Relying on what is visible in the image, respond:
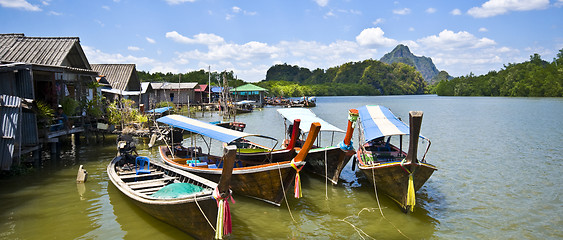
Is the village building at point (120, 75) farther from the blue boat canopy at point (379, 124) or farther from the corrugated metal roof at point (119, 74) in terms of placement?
the blue boat canopy at point (379, 124)

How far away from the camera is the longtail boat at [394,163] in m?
8.97

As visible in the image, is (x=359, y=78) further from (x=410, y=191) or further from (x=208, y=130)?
(x=410, y=191)

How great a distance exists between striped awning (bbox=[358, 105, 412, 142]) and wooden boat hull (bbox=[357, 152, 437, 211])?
1214 mm

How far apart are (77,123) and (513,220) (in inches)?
701

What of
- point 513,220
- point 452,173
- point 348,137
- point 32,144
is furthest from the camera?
point 452,173

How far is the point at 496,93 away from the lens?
98.2m

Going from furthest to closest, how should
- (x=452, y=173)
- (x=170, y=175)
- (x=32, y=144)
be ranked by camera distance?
(x=452, y=173)
(x=32, y=144)
(x=170, y=175)

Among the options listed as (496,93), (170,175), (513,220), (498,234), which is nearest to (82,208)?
(170,175)

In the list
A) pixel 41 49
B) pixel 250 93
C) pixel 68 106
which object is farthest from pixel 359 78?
pixel 68 106

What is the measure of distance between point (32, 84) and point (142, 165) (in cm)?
532

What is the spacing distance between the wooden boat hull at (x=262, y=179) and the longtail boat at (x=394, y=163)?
2.44 metres

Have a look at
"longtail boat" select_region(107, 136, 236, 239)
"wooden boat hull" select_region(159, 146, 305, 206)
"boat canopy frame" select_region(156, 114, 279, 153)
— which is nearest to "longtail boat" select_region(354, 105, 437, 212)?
"wooden boat hull" select_region(159, 146, 305, 206)

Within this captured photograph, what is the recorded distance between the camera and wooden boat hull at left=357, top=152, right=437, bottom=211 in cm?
929

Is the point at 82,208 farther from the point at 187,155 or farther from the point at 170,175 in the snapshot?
the point at 187,155
